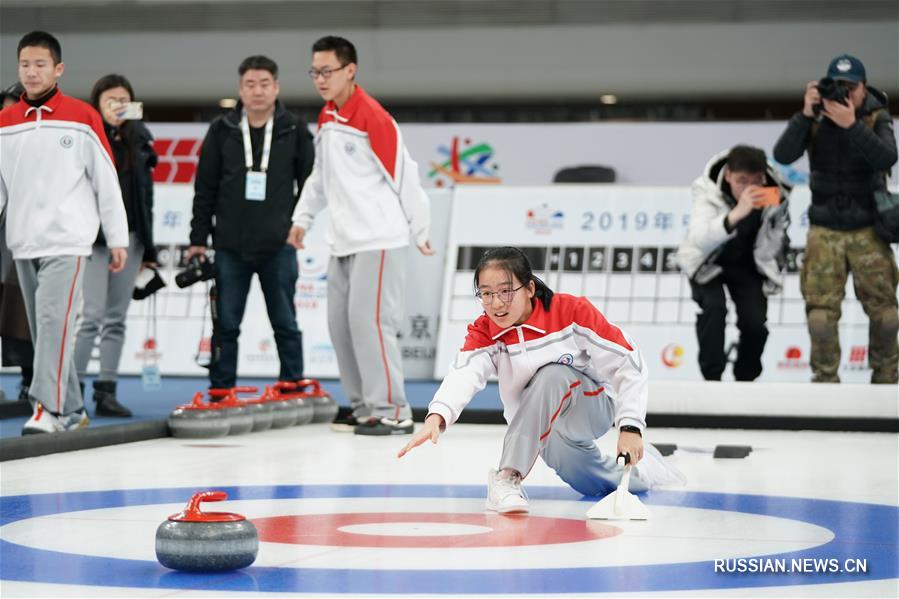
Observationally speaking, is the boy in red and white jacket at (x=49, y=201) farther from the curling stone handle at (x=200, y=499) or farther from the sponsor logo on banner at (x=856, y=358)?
the sponsor logo on banner at (x=856, y=358)

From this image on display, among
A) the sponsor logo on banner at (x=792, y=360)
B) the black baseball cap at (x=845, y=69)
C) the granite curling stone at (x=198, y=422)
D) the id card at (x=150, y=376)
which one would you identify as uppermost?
the black baseball cap at (x=845, y=69)

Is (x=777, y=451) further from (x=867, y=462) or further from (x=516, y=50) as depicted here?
(x=516, y=50)

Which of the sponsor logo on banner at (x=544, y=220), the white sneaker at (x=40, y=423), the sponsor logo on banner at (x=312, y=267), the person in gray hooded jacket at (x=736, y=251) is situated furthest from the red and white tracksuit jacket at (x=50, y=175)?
the sponsor logo on banner at (x=544, y=220)

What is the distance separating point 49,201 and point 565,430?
2.39m

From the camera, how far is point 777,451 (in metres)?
5.17

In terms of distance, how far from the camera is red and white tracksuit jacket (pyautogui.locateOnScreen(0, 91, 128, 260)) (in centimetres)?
490

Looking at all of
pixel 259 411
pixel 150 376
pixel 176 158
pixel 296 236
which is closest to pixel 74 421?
pixel 259 411

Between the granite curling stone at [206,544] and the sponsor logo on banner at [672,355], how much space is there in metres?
6.19

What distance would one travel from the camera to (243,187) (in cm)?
591

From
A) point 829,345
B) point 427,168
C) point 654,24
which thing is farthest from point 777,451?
point 654,24

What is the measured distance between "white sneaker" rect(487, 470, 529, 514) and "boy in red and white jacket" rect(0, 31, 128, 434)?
2163mm

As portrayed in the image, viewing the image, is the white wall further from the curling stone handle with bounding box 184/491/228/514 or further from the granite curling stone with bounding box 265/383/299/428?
the curling stone handle with bounding box 184/491/228/514

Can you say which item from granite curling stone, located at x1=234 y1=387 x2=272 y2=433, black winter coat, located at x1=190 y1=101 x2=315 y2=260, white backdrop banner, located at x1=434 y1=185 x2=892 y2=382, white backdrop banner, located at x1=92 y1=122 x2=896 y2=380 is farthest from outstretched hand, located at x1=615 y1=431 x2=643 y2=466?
white backdrop banner, located at x1=92 y1=122 x2=896 y2=380

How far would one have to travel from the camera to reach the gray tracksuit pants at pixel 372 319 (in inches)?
221
